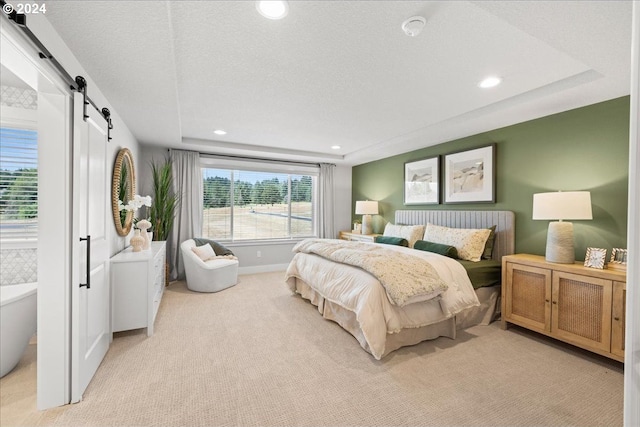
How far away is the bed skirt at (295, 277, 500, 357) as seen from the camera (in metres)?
2.49

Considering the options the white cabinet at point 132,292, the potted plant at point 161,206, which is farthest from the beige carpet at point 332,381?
the potted plant at point 161,206

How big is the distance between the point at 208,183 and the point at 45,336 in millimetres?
3863

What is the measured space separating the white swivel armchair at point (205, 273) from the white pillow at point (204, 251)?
0.28ft

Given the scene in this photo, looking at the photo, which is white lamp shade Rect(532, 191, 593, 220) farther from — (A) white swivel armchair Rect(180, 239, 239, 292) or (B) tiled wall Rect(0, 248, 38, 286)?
(B) tiled wall Rect(0, 248, 38, 286)

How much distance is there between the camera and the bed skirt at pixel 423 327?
8.18 feet

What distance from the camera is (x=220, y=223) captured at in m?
5.39

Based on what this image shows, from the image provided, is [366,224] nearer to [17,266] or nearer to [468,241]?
[468,241]

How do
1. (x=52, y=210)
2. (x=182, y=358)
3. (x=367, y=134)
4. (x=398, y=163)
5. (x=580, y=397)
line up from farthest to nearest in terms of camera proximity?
(x=398, y=163)
(x=367, y=134)
(x=182, y=358)
(x=580, y=397)
(x=52, y=210)

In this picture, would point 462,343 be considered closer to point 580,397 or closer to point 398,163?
point 580,397

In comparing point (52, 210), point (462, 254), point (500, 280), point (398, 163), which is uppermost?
point (398, 163)

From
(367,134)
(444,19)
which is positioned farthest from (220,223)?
(444,19)

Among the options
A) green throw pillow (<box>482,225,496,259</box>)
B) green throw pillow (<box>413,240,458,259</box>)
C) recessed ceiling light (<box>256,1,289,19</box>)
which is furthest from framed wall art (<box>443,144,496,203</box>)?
recessed ceiling light (<box>256,1,289,19</box>)

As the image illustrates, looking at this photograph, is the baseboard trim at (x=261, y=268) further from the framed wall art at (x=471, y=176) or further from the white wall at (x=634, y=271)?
the white wall at (x=634, y=271)

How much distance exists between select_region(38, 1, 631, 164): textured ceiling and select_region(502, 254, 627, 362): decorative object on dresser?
1620 millimetres
